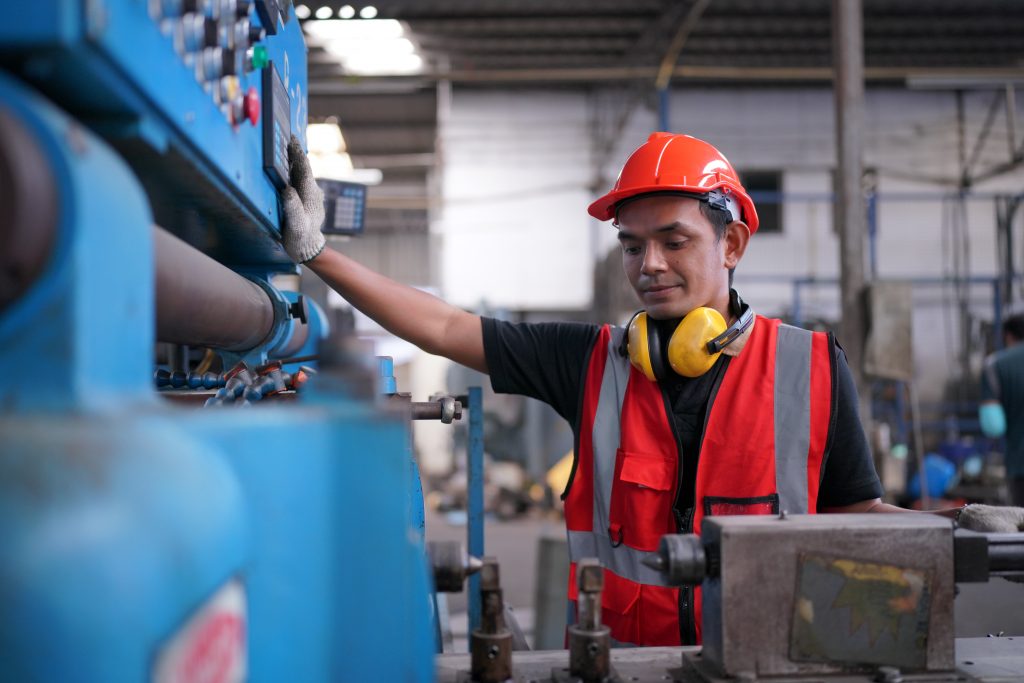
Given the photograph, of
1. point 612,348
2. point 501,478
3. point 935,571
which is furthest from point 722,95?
point 935,571

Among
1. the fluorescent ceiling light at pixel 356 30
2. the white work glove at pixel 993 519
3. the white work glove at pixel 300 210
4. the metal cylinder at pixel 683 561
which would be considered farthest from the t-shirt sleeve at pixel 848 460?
the fluorescent ceiling light at pixel 356 30

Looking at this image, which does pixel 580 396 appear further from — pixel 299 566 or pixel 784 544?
pixel 299 566

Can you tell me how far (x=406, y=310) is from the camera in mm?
1463

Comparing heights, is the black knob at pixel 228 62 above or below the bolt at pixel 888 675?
above

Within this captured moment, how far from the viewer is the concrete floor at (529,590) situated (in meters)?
1.27

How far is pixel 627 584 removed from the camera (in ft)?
4.23

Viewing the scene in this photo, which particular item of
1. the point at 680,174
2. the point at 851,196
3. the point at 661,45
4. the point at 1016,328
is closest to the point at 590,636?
the point at 680,174

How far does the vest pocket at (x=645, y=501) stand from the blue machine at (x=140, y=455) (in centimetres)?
72

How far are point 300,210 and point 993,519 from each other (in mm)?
1054

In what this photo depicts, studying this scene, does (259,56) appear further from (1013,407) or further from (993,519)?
(1013,407)

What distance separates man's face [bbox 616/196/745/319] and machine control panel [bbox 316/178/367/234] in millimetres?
702

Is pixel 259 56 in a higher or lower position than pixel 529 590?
higher

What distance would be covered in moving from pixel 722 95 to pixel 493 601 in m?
8.58

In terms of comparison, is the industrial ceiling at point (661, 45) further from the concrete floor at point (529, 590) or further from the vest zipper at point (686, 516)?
the vest zipper at point (686, 516)
